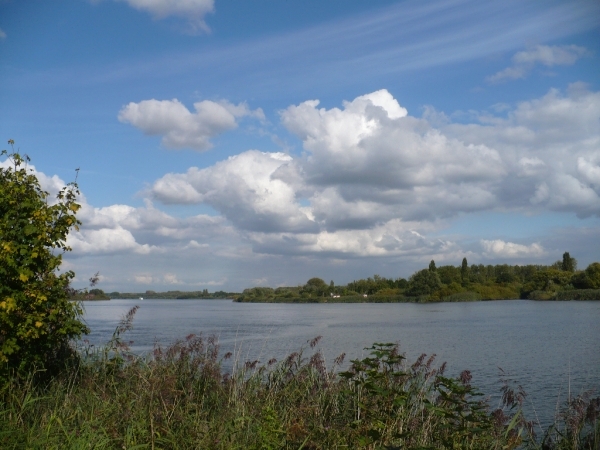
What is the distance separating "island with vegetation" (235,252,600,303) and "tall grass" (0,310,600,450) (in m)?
72.2

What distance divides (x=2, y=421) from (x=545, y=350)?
777 inches

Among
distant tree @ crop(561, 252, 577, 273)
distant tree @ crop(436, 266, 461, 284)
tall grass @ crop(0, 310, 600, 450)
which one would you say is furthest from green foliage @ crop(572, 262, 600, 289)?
tall grass @ crop(0, 310, 600, 450)

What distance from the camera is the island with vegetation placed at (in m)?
77.1

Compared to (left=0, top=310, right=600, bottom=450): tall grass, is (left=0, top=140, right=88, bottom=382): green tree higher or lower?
higher

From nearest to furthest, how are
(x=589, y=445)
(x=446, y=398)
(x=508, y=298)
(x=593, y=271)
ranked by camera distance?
(x=446, y=398)
(x=589, y=445)
(x=593, y=271)
(x=508, y=298)

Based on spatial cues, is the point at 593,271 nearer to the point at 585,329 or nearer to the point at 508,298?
the point at 508,298

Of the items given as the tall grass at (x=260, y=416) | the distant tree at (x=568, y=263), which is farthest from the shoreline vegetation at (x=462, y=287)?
the tall grass at (x=260, y=416)

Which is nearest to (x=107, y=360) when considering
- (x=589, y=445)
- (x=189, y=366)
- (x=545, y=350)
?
(x=189, y=366)

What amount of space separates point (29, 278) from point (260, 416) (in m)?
3.72

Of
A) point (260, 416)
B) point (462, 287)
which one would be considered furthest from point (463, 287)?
point (260, 416)

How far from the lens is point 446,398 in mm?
6031

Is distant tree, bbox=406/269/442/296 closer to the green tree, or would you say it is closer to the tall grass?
the tall grass

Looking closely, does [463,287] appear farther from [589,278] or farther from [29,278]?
[29,278]

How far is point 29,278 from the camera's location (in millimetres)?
7637
